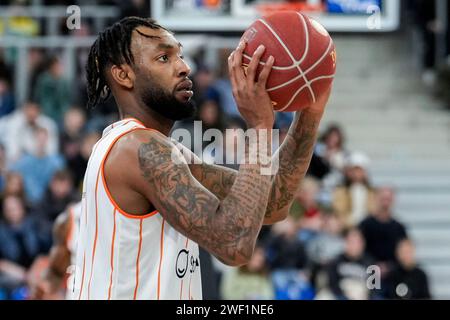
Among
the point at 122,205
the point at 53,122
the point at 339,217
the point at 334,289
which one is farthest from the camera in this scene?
the point at 53,122

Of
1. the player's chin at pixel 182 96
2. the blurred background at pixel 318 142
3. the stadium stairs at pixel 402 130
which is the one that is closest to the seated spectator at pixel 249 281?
the blurred background at pixel 318 142

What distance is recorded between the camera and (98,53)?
395 cm

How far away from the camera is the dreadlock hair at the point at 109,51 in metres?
3.85

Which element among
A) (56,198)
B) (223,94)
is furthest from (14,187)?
(223,94)

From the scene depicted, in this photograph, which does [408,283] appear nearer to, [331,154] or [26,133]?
[331,154]

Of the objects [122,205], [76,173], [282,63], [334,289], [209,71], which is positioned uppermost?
Result: [282,63]

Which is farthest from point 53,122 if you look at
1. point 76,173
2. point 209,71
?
point 209,71

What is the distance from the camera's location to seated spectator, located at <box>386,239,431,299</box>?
881 centimetres

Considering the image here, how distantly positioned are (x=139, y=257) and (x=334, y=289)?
5174 mm

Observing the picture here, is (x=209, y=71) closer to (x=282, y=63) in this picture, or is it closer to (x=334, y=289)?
(x=334, y=289)

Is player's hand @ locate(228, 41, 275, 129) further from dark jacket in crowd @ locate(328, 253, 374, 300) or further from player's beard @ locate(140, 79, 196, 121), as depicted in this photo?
dark jacket in crowd @ locate(328, 253, 374, 300)

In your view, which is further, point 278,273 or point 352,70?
point 352,70

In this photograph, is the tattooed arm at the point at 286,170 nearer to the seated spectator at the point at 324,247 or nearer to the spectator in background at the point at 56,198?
the seated spectator at the point at 324,247

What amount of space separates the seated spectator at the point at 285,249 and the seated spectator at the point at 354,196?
2.50ft
